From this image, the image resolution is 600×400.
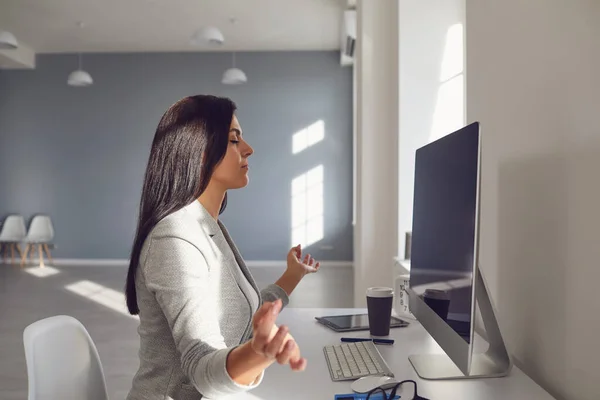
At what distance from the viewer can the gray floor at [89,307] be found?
12.0 ft

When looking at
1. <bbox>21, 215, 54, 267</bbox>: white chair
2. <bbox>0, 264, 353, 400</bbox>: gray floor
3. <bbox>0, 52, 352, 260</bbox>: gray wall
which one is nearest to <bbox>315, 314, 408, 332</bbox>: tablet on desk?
<bbox>0, 264, 353, 400</bbox>: gray floor

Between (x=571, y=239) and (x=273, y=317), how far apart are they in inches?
27.3

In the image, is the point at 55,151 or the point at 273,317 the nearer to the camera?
the point at 273,317

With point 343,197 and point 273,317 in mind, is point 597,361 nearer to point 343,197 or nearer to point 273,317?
point 273,317

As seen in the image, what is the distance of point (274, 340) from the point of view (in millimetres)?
708

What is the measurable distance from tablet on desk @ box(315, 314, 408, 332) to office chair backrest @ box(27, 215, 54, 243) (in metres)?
8.33

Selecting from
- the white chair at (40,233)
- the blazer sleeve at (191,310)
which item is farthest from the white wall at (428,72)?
the white chair at (40,233)

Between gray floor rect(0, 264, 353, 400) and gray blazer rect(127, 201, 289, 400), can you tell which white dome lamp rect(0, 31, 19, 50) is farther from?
gray blazer rect(127, 201, 289, 400)

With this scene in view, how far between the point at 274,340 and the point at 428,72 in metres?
2.68

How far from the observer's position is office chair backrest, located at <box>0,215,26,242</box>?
905 centimetres

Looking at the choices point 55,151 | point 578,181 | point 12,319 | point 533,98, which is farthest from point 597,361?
point 55,151

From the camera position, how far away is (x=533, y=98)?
1287mm

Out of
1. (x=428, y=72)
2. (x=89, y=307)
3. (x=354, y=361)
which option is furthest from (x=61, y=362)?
(x=89, y=307)

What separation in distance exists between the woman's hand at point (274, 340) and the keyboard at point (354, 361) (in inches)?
22.1
